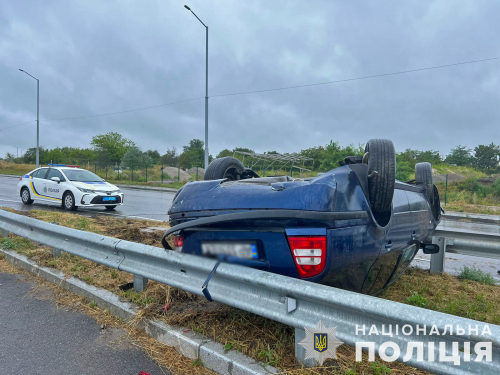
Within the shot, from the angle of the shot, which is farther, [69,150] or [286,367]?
[69,150]

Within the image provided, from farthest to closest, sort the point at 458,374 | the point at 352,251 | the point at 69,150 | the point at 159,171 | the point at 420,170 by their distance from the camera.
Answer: the point at 69,150
the point at 159,171
the point at 420,170
the point at 352,251
the point at 458,374

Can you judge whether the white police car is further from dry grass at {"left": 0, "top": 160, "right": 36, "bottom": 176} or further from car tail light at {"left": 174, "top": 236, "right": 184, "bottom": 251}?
dry grass at {"left": 0, "top": 160, "right": 36, "bottom": 176}

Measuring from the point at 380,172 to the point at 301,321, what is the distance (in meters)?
1.21

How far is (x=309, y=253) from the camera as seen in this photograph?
218 cm

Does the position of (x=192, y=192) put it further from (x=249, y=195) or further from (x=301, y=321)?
(x=301, y=321)

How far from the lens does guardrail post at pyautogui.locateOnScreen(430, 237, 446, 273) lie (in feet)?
15.3

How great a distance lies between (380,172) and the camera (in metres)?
2.59

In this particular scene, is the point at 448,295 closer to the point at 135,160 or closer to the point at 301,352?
the point at 301,352

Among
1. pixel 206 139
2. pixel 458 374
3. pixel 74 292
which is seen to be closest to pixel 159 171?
pixel 206 139

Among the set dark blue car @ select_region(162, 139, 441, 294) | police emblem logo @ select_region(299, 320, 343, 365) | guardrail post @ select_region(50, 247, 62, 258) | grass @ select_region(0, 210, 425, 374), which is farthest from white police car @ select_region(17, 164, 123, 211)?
police emblem logo @ select_region(299, 320, 343, 365)

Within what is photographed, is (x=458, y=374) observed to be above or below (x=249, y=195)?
below

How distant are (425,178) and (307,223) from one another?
117 inches

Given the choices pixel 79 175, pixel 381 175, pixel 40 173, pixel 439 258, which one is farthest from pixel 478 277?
pixel 40 173

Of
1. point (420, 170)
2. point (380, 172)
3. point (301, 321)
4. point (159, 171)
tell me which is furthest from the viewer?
point (159, 171)
